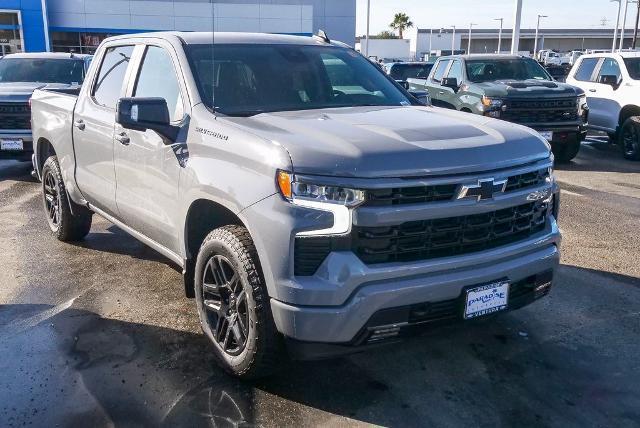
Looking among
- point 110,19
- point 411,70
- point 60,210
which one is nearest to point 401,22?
point 110,19

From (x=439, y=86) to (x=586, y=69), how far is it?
305 cm

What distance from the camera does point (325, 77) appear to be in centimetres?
469

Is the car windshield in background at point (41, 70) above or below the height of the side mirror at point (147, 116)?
below

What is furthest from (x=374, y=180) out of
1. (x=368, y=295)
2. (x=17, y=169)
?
(x=17, y=169)

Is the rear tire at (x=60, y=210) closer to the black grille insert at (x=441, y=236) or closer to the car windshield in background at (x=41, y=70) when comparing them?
the black grille insert at (x=441, y=236)

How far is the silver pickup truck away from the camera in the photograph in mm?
3002

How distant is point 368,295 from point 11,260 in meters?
4.19

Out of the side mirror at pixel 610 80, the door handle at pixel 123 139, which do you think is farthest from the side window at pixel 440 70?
the door handle at pixel 123 139

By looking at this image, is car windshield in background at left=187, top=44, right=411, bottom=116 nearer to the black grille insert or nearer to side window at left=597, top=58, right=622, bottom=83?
the black grille insert

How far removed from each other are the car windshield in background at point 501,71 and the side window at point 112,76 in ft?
26.3

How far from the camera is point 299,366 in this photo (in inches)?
149

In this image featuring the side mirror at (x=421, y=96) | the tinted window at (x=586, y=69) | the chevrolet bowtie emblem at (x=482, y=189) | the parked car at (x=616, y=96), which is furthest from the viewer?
the tinted window at (x=586, y=69)

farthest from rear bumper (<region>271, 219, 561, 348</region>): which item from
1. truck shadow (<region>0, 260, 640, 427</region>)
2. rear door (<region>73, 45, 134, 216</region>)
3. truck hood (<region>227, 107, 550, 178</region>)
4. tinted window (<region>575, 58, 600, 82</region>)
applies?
tinted window (<region>575, 58, 600, 82</region>)

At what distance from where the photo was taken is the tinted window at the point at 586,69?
12.7 meters
